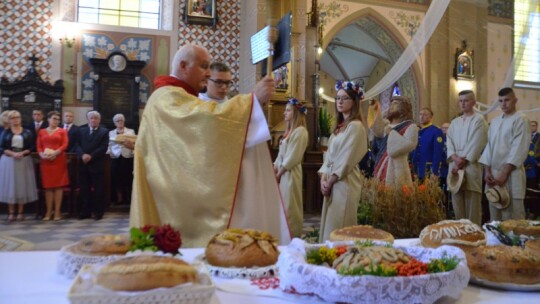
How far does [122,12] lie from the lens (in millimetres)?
11102

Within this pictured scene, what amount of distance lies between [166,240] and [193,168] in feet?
4.14

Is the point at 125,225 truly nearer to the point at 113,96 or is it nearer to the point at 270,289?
the point at 113,96

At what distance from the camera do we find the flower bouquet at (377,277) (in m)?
1.08

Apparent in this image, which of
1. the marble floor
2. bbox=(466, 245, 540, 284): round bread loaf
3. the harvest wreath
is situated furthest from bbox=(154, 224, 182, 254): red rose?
the marble floor

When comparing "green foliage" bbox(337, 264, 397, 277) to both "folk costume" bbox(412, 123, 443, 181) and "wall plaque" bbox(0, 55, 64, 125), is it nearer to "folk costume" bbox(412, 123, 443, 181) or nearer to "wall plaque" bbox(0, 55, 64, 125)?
"folk costume" bbox(412, 123, 443, 181)

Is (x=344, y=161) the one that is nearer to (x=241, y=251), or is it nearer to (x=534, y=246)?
(x=534, y=246)

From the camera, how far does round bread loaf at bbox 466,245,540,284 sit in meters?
1.31

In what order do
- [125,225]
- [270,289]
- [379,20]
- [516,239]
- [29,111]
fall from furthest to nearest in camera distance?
[379,20], [29,111], [125,225], [516,239], [270,289]

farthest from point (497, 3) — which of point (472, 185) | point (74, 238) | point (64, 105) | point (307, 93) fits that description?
point (64, 105)

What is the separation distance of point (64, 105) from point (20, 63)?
1.17m

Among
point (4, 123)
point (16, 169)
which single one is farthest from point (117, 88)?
point (16, 169)

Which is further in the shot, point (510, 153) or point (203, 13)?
point (203, 13)

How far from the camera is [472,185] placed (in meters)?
5.26

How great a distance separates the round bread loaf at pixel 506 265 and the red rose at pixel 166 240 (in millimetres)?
837
